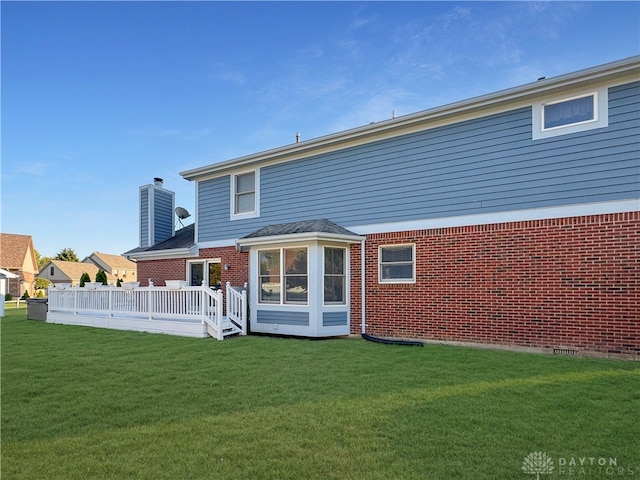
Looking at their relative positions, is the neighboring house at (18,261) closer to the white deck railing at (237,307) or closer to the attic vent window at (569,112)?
the white deck railing at (237,307)

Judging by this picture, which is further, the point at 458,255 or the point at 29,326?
the point at 29,326

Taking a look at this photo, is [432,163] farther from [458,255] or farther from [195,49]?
[195,49]

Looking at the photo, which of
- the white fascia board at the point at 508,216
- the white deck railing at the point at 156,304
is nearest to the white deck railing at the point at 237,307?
the white deck railing at the point at 156,304

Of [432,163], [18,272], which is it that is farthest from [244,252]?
[18,272]

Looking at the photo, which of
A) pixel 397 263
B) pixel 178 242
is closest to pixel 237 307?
pixel 397 263

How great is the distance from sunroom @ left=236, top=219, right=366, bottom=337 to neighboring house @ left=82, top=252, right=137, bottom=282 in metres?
53.8

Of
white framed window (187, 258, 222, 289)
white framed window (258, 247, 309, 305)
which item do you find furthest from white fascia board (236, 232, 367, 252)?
white framed window (187, 258, 222, 289)

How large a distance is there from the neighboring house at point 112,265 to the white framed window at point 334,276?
182 ft

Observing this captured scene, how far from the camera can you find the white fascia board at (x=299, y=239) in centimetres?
1022

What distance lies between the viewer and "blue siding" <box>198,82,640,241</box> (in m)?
7.80

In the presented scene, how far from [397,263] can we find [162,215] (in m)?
10.8

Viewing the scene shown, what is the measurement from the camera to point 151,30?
1245 centimetres

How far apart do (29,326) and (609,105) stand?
16976 mm

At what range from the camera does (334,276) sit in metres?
10.8
